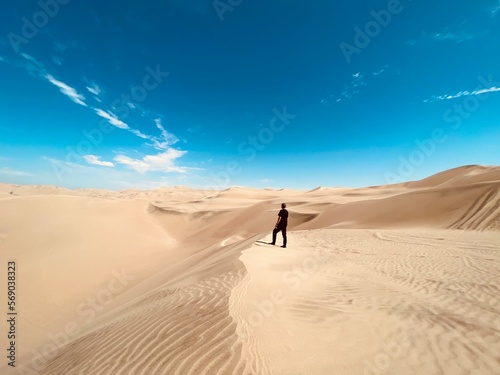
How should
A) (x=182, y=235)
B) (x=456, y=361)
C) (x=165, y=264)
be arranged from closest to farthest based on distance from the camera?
1. (x=456, y=361)
2. (x=165, y=264)
3. (x=182, y=235)

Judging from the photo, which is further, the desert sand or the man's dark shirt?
the man's dark shirt

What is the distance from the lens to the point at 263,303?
4.05 m

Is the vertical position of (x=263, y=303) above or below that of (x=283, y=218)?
below

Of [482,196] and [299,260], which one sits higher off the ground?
[482,196]

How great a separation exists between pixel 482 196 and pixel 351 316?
17.5m

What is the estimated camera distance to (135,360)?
9.65 feet

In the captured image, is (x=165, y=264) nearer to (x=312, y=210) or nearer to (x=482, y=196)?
(x=312, y=210)

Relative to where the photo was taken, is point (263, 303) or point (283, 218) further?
point (283, 218)

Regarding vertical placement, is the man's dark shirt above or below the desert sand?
above

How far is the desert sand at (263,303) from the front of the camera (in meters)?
2.79

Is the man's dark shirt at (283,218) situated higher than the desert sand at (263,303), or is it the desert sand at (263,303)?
the man's dark shirt at (283,218)

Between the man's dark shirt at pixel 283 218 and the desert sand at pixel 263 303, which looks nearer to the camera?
the desert sand at pixel 263 303

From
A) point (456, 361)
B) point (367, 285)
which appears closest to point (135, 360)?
point (456, 361)

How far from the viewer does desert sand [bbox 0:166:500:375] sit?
9.15ft
